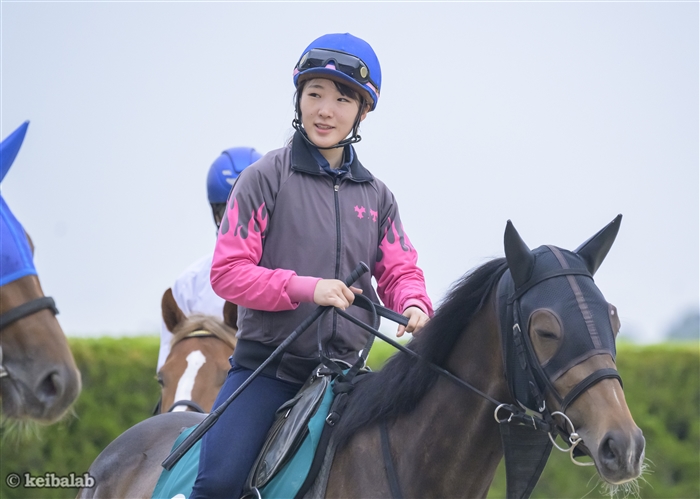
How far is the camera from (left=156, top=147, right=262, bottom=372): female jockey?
6.73 m

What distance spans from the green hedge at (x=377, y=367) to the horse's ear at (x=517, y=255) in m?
6.45

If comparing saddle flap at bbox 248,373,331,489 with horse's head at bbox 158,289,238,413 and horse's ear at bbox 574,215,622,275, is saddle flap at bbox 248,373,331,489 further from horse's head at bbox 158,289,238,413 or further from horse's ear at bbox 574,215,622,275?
horse's head at bbox 158,289,238,413

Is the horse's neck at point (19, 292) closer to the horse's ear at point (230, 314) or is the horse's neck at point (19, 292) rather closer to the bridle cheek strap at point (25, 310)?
the bridle cheek strap at point (25, 310)

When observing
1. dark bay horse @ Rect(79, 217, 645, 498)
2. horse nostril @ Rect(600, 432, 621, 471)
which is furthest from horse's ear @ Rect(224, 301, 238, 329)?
horse nostril @ Rect(600, 432, 621, 471)

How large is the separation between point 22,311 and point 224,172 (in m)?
4.16

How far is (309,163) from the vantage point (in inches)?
152

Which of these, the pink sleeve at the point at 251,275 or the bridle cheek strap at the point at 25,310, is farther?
the pink sleeve at the point at 251,275

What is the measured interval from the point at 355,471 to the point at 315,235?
1.02 m

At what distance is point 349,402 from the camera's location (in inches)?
140

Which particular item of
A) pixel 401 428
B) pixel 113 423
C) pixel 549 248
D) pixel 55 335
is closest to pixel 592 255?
pixel 549 248

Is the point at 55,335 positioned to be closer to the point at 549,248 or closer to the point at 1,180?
the point at 1,180

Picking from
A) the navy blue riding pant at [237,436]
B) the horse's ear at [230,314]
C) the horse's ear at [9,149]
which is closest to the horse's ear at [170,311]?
the horse's ear at [230,314]

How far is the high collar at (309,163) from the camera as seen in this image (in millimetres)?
3828

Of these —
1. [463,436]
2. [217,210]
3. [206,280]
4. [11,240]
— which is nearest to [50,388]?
[11,240]
